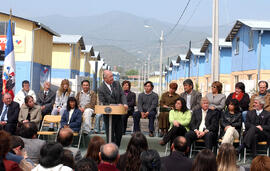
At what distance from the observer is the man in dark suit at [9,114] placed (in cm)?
977

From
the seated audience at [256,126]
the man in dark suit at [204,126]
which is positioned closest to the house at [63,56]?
the man in dark suit at [204,126]

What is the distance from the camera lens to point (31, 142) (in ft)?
20.8

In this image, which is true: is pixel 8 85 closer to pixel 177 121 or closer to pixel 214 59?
pixel 177 121

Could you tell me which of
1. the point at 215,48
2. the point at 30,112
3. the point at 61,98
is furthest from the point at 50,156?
the point at 215,48

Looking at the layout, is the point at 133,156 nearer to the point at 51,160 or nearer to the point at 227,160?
the point at 227,160

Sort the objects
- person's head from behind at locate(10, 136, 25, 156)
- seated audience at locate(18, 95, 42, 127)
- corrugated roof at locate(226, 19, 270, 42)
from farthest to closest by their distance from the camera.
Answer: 1. corrugated roof at locate(226, 19, 270, 42)
2. seated audience at locate(18, 95, 42, 127)
3. person's head from behind at locate(10, 136, 25, 156)

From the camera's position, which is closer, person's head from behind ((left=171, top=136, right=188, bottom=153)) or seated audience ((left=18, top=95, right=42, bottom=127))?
person's head from behind ((left=171, top=136, right=188, bottom=153))

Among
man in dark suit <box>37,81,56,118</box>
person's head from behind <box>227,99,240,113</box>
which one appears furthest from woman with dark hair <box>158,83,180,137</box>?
man in dark suit <box>37,81,56,118</box>

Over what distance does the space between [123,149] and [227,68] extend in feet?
87.6

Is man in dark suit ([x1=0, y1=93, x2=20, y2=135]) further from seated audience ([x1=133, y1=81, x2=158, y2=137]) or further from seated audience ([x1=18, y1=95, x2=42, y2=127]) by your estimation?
seated audience ([x1=133, y1=81, x2=158, y2=137])

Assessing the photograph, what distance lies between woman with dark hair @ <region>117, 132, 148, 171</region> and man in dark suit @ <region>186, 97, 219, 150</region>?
326 cm

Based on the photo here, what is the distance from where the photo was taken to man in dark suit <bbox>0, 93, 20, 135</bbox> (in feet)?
32.0

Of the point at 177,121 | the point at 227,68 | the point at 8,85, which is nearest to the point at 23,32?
the point at 8,85

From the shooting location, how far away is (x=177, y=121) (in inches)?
360
